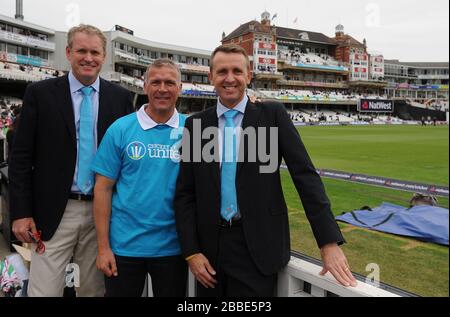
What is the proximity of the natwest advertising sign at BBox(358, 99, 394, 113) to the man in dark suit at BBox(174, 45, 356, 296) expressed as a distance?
231 ft

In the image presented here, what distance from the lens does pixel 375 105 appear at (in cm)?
7038

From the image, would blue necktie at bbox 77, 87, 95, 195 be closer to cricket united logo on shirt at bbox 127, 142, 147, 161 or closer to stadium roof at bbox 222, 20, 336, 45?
cricket united logo on shirt at bbox 127, 142, 147, 161

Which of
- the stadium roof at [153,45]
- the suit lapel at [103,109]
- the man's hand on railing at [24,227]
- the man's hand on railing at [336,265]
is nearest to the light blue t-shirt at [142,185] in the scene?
the suit lapel at [103,109]

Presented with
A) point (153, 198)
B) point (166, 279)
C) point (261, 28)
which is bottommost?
point (166, 279)

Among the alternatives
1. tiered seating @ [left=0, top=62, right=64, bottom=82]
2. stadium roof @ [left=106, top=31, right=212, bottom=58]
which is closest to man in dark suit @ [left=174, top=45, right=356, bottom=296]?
tiered seating @ [left=0, top=62, right=64, bottom=82]

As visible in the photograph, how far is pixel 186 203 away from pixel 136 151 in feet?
1.35

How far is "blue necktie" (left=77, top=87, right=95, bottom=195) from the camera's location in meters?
2.42

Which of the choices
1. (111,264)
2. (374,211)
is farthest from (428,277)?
(111,264)

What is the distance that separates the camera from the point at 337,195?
8.26 m

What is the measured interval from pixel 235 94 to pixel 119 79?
44.3 m

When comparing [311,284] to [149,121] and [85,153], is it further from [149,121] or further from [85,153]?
[85,153]

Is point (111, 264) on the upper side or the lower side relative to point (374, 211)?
upper

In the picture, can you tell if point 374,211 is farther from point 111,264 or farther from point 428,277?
point 111,264

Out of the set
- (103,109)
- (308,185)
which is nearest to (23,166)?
(103,109)
